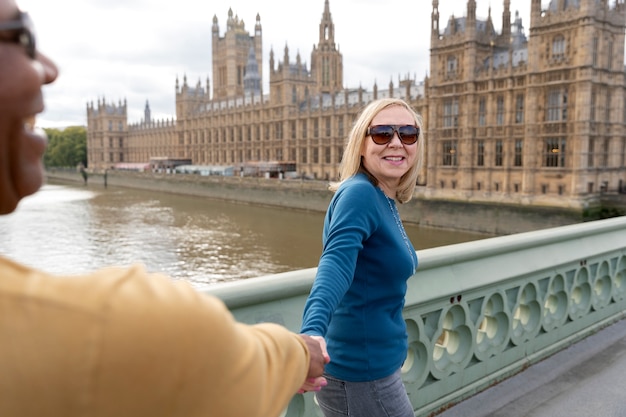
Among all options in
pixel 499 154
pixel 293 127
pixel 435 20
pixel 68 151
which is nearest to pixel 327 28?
pixel 293 127

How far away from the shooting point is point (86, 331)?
0.67m

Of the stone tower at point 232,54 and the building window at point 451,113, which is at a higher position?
the stone tower at point 232,54

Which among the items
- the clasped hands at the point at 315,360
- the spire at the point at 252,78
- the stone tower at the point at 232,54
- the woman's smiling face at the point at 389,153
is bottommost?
the clasped hands at the point at 315,360

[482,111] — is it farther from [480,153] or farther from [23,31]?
[23,31]

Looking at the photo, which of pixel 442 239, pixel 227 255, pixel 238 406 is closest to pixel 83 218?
pixel 227 255

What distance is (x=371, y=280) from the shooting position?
170 cm

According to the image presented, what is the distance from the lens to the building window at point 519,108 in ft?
86.7

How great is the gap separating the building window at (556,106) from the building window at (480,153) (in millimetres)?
3499

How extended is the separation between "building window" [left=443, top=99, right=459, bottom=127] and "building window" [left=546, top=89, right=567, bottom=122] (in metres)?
4.92

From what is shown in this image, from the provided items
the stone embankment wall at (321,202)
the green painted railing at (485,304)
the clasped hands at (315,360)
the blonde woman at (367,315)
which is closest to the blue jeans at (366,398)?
the blonde woman at (367,315)

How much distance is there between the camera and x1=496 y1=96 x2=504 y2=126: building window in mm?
27266

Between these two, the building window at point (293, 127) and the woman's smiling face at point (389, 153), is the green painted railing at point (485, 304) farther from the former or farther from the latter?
the building window at point (293, 127)

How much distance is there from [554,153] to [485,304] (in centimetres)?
2447

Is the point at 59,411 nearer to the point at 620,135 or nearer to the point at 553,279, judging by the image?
the point at 553,279
